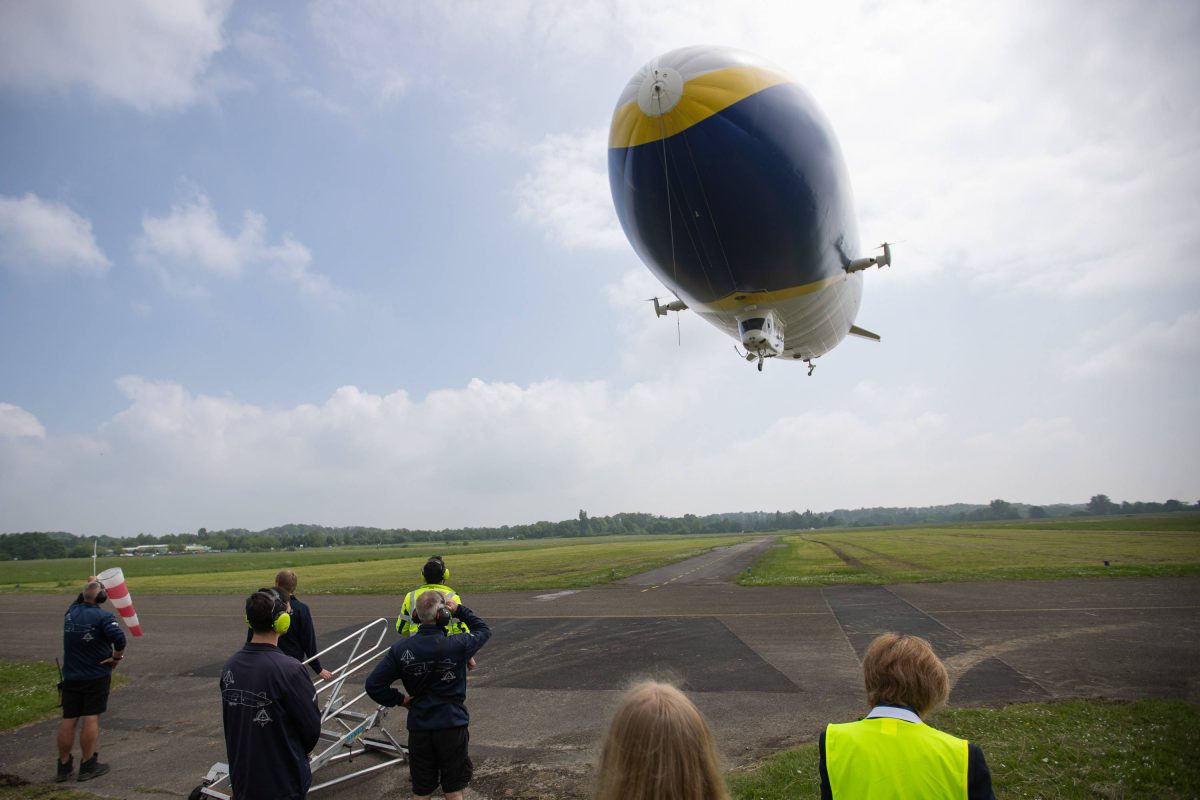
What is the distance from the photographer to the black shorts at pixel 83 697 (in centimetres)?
657

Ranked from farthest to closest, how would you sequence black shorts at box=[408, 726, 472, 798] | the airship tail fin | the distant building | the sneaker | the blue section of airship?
the distant building, the airship tail fin, the blue section of airship, the sneaker, black shorts at box=[408, 726, 472, 798]

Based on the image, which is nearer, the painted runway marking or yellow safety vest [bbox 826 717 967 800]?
yellow safety vest [bbox 826 717 967 800]

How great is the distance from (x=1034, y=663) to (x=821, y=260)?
23.6 feet

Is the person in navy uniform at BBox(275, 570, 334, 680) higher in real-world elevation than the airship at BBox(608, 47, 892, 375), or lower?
lower

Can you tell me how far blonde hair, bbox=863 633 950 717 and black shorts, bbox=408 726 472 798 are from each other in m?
3.30

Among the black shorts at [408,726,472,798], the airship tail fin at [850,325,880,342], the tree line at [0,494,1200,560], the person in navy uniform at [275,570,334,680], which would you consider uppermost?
the airship tail fin at [850,325,880,342]

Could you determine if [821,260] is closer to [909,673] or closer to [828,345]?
[828,345]

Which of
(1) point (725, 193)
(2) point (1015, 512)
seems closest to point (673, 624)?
(1) point (725, 193)

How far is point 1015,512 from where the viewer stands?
558ft

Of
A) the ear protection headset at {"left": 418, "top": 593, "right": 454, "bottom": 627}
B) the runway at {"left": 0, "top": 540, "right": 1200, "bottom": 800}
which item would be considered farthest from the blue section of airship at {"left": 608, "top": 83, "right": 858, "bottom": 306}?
the ear protection headset at {"left": 418, "top": 593, "right": 454, "bottom": 627}

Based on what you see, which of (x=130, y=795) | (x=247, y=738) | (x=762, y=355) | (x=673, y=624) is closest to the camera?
(x=247, y=738)

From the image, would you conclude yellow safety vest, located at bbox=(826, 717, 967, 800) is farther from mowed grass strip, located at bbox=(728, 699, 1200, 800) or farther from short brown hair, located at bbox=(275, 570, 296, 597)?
short brown hair, located at bbox=(275, 570, 296, 597)

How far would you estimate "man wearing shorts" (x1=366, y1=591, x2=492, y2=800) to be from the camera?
14.6ft

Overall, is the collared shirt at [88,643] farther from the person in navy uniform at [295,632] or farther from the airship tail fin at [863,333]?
the airship tail fin at [863,333]
